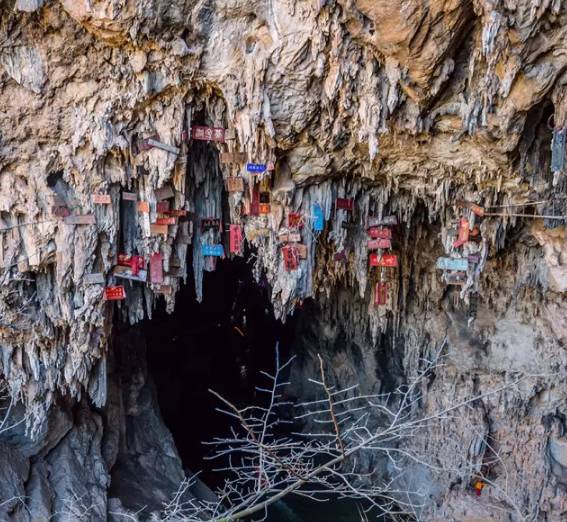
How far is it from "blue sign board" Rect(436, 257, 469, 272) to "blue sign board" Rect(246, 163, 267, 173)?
2.00 m

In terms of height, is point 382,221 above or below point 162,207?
below

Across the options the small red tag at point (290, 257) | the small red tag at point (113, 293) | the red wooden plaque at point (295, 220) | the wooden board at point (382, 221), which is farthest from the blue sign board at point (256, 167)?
the small red tag at point (113, 293)

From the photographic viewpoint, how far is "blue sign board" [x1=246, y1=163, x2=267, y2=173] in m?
4.97

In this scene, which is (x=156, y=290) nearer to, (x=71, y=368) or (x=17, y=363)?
(x=71, y=368)

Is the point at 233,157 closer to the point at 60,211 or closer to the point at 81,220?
the point at 81,220

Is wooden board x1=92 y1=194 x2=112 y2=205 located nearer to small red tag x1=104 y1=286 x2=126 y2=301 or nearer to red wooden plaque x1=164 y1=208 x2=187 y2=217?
red wooden plaque x1=164 y1=208 x2=187 y2=217

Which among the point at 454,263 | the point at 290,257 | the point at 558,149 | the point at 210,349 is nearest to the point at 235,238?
the point at 290,257

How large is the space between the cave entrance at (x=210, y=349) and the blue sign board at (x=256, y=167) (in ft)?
12.6

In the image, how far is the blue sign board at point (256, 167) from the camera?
497cm

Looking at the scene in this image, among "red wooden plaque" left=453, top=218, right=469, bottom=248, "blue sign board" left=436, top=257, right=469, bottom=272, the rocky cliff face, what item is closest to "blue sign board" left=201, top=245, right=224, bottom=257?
the rocky cliff face

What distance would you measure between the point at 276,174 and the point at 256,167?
39 centimetres

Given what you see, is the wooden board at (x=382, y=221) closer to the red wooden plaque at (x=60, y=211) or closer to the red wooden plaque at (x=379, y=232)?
the red wooden plaque at (x=379, y=232)

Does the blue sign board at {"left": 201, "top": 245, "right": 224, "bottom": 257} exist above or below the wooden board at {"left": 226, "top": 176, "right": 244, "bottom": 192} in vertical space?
below

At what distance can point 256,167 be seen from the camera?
4.98 metres
